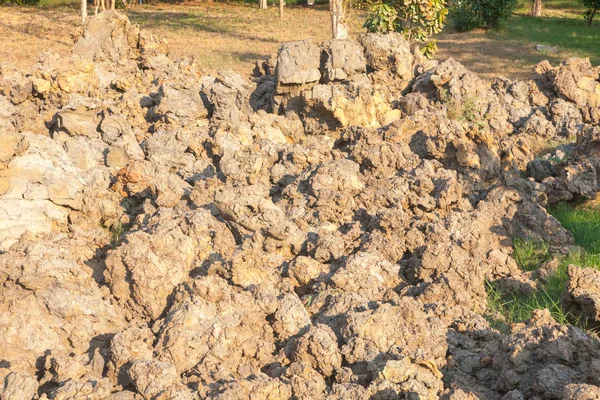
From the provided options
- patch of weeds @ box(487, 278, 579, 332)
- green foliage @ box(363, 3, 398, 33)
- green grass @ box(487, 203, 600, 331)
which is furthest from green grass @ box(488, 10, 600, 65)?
patch of weeds @ box(487, 278, 579, 332)

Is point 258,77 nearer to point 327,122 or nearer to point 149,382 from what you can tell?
point 327,122

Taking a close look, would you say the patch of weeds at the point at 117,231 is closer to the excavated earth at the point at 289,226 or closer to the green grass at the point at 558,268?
the excavated earth at the point at 289,226

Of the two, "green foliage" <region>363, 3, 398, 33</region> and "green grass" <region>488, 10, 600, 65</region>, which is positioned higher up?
"green foliage" <region>363, 3, 398, 33</region>

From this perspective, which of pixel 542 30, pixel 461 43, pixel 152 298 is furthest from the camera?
pixel 542 30

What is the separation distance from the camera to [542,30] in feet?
71.4

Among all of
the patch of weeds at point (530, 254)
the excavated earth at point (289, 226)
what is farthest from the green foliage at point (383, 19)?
the patch of weeds at point (530, 254)

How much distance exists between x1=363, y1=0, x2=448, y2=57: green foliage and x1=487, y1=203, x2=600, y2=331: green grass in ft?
19.0

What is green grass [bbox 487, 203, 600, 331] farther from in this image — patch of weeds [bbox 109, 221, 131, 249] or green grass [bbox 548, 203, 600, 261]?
patch of weeds [bbox 109, 221, 131, 249]

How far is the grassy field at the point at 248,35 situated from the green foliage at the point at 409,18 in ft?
6.57

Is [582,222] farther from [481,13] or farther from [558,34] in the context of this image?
[558,34]

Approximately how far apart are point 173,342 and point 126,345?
0.26 meters

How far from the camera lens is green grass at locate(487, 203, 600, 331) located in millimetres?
5164

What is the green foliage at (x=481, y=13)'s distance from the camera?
20312 mm

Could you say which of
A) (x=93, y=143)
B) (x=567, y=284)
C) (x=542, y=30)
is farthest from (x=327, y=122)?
(x=542, y=30)
